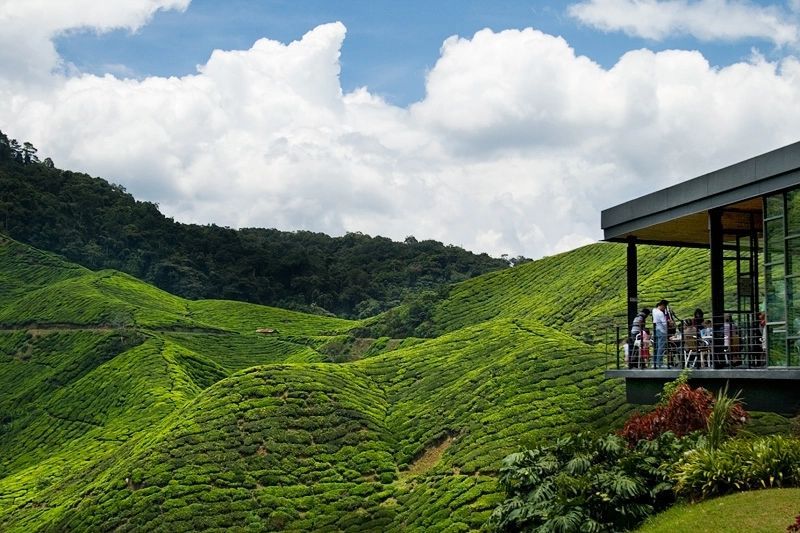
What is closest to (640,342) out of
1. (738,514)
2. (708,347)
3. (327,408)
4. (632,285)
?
(632,285)

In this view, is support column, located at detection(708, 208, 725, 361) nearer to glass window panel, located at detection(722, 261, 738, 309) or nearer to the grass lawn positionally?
glass window panel, located at detection(722, 261, 738, 309)

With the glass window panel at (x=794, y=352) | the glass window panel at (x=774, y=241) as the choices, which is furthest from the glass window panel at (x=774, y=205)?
the glass window panel at (x=794, y=352)

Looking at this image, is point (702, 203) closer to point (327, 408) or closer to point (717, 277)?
point (717, 277)

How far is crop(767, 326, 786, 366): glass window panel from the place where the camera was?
1891cm

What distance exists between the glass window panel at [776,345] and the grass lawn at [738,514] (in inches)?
171

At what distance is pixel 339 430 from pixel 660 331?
13.8m

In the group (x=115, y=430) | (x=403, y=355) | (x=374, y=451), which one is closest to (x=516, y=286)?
(x=403, y=355)

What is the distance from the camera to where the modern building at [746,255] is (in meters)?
18.8

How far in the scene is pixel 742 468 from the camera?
15.9 metres

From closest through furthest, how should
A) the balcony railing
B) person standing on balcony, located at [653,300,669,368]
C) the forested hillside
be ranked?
the balcony railing
person standing on balcony, located at [653,300,669,368]
the forested hillside

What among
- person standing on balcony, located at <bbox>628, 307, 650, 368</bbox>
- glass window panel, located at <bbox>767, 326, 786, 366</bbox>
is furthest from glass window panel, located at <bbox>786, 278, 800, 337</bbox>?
person standing on balcony, located at <bbox>628, 307, 650, 368</bbox>

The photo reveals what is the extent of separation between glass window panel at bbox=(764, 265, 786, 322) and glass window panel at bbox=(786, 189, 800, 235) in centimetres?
80

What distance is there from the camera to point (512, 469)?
67.5 feet

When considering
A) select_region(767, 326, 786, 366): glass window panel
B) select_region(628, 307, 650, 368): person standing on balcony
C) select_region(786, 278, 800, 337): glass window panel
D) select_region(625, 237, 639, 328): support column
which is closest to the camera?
select_region(786, 278, 800, 337): glass window panel
